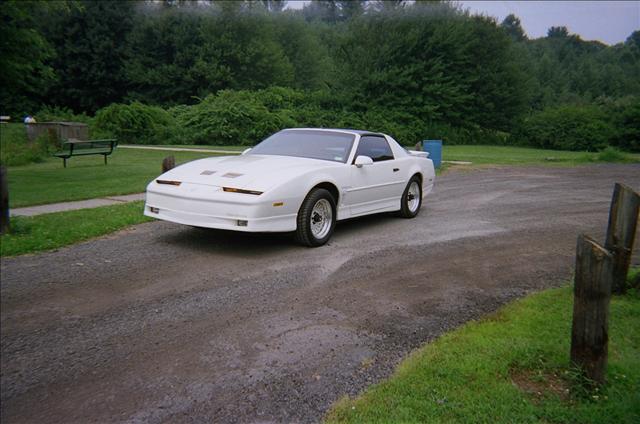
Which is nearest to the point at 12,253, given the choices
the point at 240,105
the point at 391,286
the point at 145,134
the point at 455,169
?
the point at 391,286

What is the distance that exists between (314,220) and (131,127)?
70.3 ft

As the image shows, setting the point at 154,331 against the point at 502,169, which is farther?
the point at 502,169

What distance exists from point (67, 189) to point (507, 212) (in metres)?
8.13

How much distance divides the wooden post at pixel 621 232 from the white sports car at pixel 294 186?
10.4 feet

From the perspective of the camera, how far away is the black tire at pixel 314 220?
6.82 metres

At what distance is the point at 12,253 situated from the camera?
240 inches

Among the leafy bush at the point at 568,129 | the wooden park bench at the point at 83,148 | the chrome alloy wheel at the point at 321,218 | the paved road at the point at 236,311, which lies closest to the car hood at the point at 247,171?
the chrome alloy wheel at the point at 321,218

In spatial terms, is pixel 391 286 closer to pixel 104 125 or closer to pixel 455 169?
pixel 455 169

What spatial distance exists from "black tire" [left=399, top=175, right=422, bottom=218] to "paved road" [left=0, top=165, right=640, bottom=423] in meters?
0.76

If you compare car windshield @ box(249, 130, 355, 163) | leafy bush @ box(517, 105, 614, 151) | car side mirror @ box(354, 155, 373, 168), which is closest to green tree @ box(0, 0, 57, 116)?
car windshield @ box(249, 130, 355, 163)

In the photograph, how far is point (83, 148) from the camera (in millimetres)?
15211

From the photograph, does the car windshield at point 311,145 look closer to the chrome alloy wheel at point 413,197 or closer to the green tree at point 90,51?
the chrome alloy wheel at point 413,197

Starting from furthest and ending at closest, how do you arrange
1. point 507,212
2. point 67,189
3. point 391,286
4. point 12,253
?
point 67,189, point 507,212, point 12,253, point 391,286

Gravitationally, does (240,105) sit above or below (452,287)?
above
